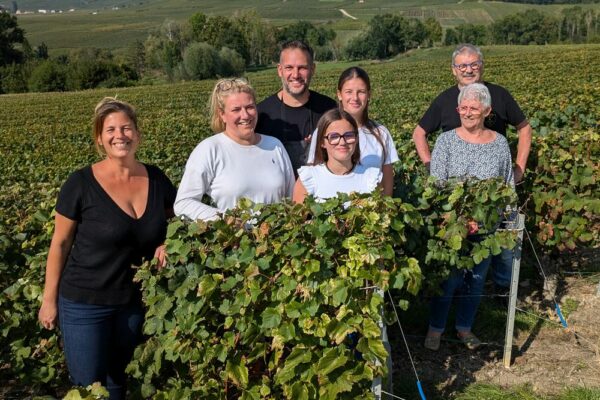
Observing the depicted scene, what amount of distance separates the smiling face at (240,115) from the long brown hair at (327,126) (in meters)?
0.40

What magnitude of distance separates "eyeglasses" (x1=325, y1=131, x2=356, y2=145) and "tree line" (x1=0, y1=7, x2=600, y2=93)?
61.1 meters

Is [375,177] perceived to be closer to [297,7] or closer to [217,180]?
[217,180]

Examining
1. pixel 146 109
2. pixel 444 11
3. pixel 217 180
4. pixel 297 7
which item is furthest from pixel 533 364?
pixel 297 7

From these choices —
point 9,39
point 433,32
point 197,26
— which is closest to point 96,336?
point 9,39

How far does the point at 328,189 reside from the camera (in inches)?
135

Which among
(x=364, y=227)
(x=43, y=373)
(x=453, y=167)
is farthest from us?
(x=453, y=167)

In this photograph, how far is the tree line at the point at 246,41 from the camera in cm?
6419

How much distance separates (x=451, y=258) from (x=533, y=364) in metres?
1.29

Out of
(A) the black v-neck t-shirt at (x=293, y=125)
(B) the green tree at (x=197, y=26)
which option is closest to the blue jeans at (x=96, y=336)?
(A) the black v-neck t-shirt at (x=293, y=125)

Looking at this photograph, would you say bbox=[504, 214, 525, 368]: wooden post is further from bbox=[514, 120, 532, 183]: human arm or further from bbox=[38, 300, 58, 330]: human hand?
bbox=[38, 300, 58, 330]: human hand

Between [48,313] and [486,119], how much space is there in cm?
360

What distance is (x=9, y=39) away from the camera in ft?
248

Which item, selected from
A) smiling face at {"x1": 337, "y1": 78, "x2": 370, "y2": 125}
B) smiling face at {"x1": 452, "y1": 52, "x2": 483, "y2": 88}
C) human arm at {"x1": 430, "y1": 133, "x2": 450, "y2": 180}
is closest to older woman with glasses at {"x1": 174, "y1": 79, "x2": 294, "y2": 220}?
smiling face at {"x1": 337, "y1": 78, "x2": 370, "y2": 125}

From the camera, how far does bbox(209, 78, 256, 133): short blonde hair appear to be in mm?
3465
